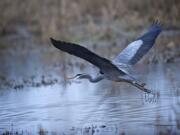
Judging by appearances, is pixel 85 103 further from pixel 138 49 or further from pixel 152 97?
pixel 138 49

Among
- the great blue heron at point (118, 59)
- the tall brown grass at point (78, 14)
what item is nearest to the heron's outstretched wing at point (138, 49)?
the great blue heron at point (118, 59)

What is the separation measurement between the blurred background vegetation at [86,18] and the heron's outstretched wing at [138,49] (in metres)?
6.83

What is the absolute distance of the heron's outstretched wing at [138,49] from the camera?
32.4ft

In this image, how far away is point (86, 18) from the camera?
2067 cm

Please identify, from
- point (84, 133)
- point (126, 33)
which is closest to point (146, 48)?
point (84, 133)

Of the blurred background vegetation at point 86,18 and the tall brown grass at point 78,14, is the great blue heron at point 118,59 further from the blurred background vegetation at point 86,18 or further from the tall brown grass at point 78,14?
the tall brown grass at point 78,14

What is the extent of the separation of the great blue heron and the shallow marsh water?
A: 1.26 feet

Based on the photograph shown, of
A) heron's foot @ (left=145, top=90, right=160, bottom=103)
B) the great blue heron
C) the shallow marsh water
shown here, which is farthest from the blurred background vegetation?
heron's foot @ (left=145, top=90, right=160, bottom=103)

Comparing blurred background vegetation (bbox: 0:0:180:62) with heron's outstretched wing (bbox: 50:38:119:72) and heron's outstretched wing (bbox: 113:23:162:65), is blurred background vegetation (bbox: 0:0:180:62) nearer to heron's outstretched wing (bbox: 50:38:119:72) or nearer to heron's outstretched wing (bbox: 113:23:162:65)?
heron's outstretched wing (bbox: 113:23:162:65)

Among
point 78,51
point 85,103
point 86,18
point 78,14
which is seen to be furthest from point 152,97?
point 86,18

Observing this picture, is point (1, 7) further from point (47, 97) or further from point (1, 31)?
point (47, 97)

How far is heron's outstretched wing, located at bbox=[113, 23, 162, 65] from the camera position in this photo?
32.4 feet

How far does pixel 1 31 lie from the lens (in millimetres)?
20719

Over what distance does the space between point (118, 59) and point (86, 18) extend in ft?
35.5
